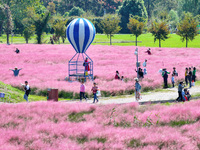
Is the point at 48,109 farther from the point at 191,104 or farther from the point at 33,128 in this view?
the point at 191,104

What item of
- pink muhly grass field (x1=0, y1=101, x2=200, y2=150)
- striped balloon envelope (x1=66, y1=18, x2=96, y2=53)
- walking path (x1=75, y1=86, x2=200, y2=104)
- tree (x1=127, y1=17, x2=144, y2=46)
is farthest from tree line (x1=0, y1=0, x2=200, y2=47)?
pink muhly grass field (x1=0, y1=101, x2=200, y2=150)

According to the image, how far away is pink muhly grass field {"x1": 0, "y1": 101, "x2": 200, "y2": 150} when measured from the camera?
13.0 meters

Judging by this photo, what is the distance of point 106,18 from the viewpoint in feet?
290

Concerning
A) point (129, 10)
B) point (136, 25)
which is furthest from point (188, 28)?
point (129, 10)

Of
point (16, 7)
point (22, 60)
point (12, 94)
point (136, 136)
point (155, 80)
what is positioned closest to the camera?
point (136, 136)

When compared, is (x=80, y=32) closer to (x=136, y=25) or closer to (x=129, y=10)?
(x=136, y=25)

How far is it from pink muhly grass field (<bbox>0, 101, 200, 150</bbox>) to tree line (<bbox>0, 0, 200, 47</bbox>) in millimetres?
58691

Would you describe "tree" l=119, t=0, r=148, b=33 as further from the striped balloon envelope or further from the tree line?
the striped balloon envelope

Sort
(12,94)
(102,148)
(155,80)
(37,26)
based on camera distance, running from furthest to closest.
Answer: (37,26)
(155,80)
(12,94)
(102,148)

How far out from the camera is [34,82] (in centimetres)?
2914

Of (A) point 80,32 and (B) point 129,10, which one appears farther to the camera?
(B) point 129,10

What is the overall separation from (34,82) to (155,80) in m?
9.96

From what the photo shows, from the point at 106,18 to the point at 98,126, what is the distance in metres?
75.1

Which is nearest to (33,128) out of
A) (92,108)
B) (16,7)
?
(92,108)
